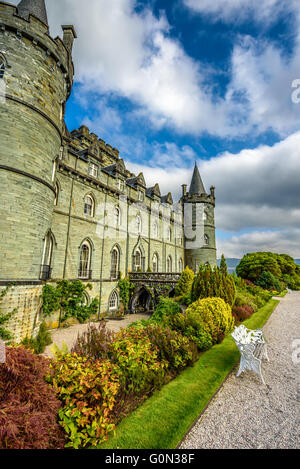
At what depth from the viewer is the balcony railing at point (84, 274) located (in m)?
17.8

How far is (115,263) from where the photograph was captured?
850 inches

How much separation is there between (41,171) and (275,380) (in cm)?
1315

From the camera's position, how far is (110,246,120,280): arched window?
68.9 ft

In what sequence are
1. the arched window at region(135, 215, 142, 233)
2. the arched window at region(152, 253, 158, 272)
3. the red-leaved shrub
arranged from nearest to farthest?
the red-leaved shrub, the arched window at region(135, 215, 142, 233), the arched window at region(152, 253, 158, 272)

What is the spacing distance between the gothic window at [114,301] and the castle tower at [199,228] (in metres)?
16.3

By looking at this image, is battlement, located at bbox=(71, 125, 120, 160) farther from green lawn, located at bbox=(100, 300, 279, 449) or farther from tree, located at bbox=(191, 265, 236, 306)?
green lawn, located at bbox=(100, 300, 279, 449)

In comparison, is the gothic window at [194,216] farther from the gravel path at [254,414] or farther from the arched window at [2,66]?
the arched window at [2,66]

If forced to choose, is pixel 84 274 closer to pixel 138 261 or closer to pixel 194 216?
pixel 138 261

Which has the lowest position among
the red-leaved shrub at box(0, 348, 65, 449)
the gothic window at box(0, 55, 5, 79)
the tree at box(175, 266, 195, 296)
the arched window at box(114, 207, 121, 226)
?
the red-leaved shrub at box(0, 348, 65, 449)

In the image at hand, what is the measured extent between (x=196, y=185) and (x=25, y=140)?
30359 mm

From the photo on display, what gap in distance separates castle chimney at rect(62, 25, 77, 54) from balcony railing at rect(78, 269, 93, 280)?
50.6ft

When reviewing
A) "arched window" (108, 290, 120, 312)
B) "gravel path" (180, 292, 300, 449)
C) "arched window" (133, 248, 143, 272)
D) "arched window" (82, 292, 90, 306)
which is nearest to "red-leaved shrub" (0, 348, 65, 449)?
"gravel path" (180, 292, 300, 449)

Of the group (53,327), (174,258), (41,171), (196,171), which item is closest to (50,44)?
(41,171)

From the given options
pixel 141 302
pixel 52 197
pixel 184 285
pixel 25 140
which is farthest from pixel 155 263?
pixel 25 140
